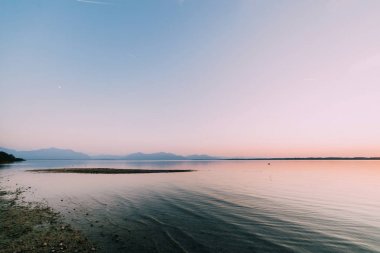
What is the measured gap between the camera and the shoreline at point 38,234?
49.5ft

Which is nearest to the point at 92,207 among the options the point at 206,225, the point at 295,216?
the point at 206,225

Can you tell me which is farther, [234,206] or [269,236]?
[234,206]

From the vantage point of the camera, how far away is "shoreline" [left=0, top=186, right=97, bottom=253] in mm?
15078

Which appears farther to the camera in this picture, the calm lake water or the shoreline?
the calm lake water

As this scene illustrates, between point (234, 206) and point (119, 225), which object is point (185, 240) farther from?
point (234, 206)

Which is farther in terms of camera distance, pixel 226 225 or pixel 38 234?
pixel 226 225

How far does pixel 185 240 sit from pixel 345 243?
1264cm

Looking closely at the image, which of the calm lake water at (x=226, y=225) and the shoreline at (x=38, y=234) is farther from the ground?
the shoreline at (x=38, y=234)

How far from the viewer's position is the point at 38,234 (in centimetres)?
1792

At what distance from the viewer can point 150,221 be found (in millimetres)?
23438

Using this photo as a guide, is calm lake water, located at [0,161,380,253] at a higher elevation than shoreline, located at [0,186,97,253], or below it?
below

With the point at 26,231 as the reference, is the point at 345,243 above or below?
below

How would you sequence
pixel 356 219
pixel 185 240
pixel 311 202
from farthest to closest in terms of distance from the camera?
pixel 311 202 → pixel 356 219 → pixel 185 240

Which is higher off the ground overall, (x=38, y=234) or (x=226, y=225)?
(x=38, y=234)
